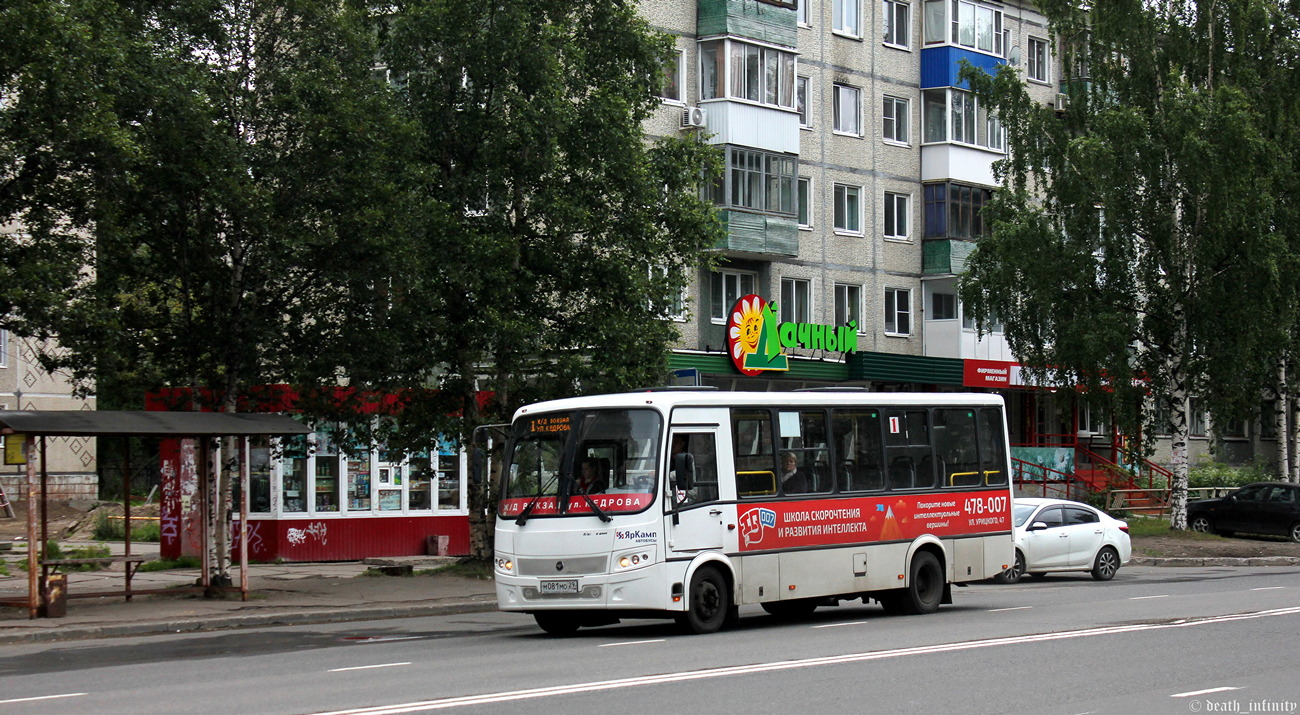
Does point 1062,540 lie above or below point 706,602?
below

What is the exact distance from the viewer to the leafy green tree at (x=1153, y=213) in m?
36.5

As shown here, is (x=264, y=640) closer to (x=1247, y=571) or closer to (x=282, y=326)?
(x=282, y=326)

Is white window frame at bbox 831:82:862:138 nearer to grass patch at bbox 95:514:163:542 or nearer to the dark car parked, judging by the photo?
the dark car parked

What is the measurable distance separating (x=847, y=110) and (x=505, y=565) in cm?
3021

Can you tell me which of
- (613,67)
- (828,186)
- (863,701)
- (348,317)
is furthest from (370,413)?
(828,186)

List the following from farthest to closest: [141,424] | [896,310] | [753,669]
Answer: [896,310], [141,424], [753,669]

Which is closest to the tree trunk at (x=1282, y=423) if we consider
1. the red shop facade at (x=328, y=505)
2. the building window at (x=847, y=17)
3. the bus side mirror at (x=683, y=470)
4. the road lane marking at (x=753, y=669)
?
the building window at (x=847, y=17)

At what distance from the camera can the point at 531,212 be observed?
2458 centimetres

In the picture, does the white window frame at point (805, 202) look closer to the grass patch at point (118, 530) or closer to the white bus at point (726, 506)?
the grass patch at point (118, 530)

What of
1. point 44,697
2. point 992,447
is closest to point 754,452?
point 992,447

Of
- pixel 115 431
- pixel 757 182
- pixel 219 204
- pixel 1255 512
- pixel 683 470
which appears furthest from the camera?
pixel 757 182

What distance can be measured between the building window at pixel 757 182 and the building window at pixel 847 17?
575 centimetres

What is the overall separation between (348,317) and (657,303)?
5.51 m

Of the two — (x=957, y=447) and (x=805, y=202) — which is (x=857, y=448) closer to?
(x=957, y=447)
